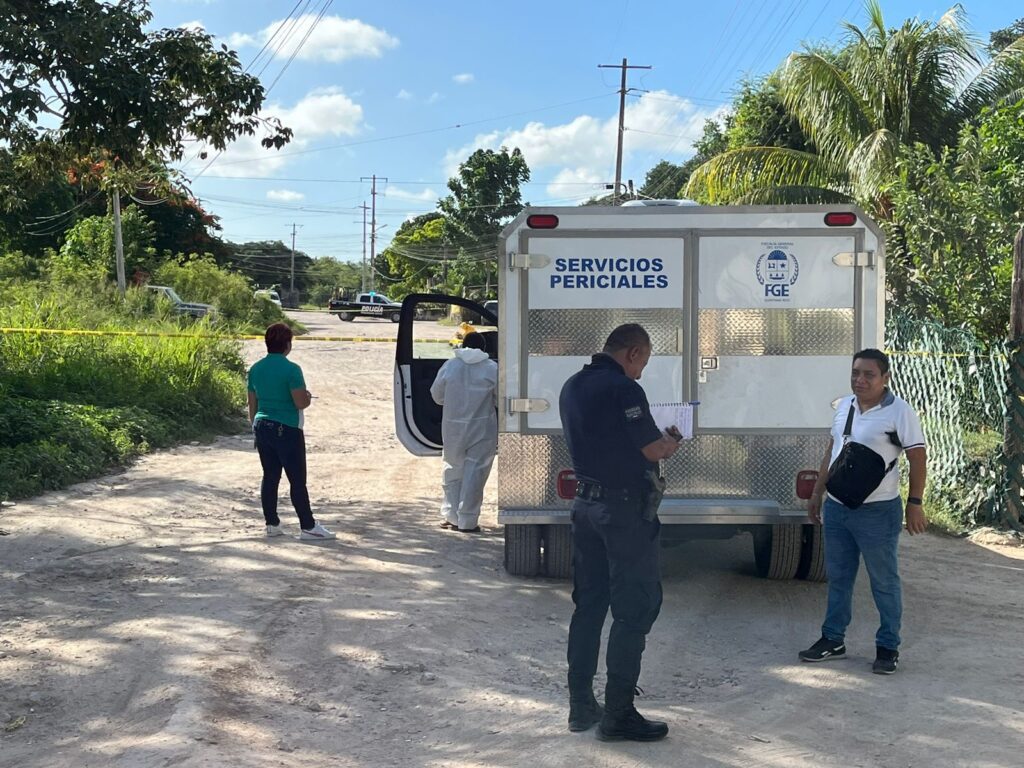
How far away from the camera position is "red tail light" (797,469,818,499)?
6469 mm

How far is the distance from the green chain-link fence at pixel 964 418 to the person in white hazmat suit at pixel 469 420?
4.05 m

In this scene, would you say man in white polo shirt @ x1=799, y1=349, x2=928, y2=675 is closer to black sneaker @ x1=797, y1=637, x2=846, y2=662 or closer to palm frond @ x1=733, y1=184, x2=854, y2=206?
black sneaker @ x1=797, y1=637, x2=846, y2=662

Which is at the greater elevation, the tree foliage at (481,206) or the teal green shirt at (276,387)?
the tree foliage at (481,206)

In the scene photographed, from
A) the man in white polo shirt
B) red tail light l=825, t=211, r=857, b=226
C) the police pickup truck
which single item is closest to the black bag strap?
the man in white polo shirt

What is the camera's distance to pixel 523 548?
7.18 m

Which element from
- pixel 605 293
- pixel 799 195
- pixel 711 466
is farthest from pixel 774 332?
pixel 799 195

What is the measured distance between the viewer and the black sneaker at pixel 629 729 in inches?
173

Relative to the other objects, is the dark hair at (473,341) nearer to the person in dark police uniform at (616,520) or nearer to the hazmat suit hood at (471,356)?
the hazmat suit hood at (471,356)

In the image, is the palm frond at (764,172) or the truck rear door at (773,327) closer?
the truck rear door at (773,327)

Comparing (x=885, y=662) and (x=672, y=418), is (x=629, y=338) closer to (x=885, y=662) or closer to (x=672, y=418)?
(x=672, y=418)

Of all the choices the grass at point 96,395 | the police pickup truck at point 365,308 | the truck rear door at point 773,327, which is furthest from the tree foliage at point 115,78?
the police pickup truck at point 365,308

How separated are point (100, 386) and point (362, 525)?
20.9 feet

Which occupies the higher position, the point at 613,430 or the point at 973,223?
the point at 973,223

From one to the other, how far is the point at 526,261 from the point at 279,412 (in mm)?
2537
